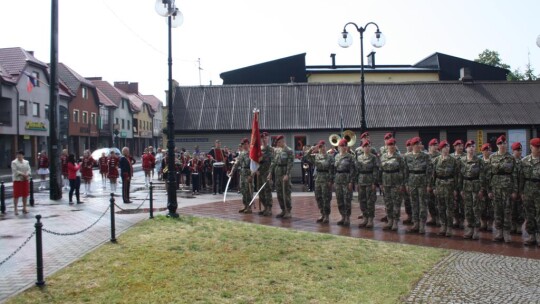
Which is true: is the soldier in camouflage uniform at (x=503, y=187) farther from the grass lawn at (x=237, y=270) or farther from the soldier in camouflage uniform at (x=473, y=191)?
the grass lawn at (x=237, y=270)

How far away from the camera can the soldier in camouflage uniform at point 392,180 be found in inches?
446

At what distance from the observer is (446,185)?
429 inches

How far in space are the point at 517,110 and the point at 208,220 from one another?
24304mm

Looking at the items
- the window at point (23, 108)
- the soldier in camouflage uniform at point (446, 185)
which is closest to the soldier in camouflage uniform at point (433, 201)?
the soldier in camouflage uniform at point (446, 185)

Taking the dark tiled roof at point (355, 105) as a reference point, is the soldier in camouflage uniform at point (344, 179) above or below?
below

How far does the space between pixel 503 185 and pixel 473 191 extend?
0.61 meters

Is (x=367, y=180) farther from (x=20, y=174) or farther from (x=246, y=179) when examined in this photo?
(x=20, y=174)

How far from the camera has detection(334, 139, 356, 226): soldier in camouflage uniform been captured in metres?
12.1

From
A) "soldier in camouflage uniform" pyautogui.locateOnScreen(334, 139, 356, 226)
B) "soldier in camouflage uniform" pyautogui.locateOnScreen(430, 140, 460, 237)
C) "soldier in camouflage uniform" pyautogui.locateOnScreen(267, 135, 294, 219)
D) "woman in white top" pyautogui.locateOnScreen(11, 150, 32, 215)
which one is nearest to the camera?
"soldier in camouflage uniform" pyautogui.locateOnScreen(430, 140, 460, 237)

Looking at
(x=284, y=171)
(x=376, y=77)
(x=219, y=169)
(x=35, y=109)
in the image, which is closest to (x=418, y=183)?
(x=284, y=171)

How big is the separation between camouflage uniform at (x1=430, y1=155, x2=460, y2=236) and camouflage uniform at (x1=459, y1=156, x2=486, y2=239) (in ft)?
0.81

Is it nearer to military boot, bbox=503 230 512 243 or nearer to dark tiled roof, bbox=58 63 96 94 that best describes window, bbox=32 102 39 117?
dark tiled roof, bbox=58 63 96 94

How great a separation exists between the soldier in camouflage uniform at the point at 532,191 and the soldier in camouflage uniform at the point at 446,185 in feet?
4.38

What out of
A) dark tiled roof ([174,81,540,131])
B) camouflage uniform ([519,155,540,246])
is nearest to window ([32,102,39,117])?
dark tiled roof ([174,81,540,131])
